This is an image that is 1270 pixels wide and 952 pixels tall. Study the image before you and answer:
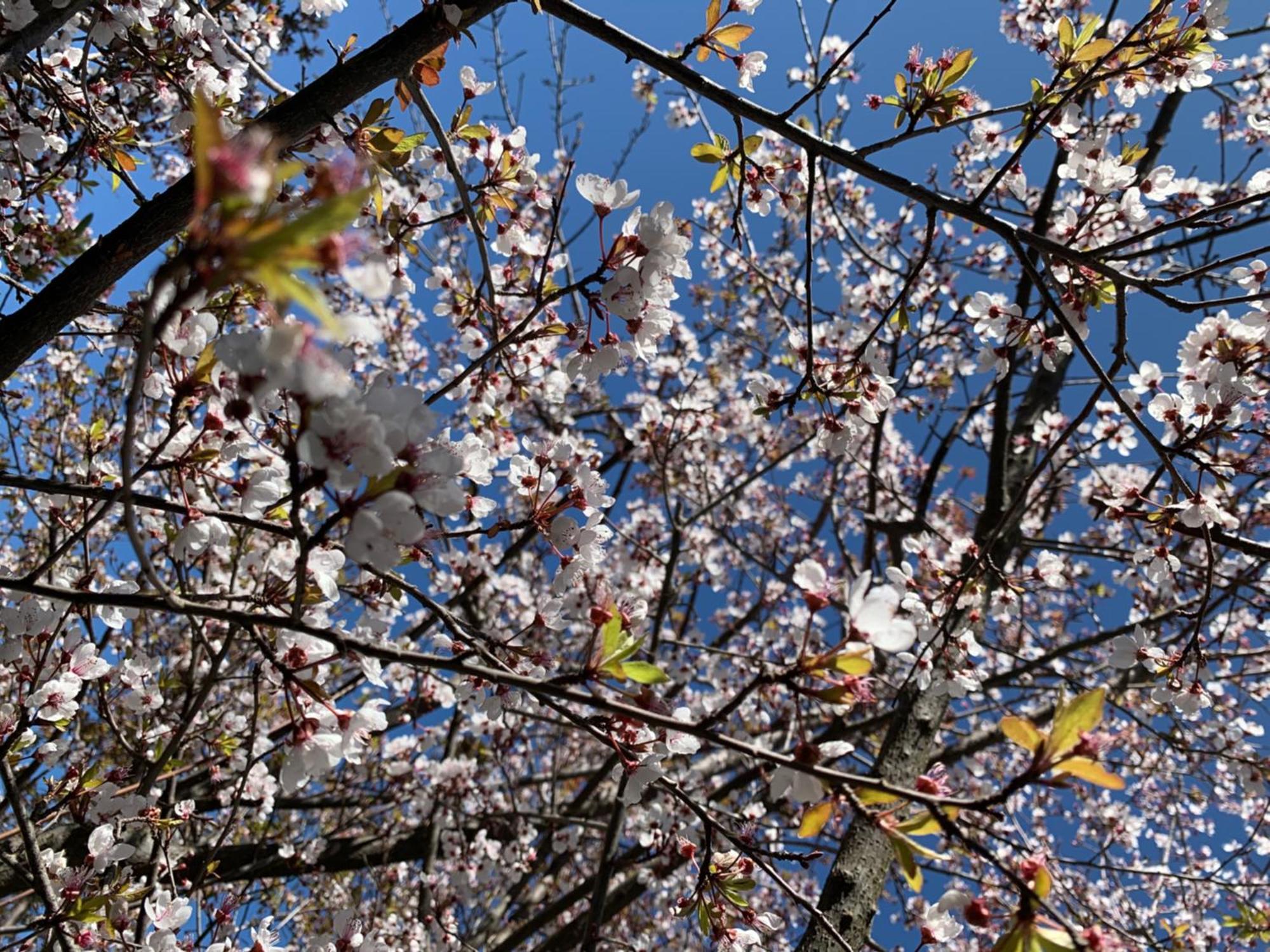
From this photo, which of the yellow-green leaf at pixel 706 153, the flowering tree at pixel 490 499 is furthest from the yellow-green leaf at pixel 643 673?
the yellow-green leaf at pixel 706 153

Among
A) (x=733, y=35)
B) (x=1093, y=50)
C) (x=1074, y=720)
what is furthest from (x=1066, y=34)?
(x=1074, y=720)

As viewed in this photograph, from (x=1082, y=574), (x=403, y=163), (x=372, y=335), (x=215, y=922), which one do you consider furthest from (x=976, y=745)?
(x=372, y=335)

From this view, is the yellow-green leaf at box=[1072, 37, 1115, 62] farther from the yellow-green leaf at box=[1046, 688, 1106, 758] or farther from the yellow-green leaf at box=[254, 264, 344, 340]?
the yellow-green leaf at box=[254, 264, 344, 340]

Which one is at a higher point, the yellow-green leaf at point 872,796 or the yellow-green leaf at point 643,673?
the yellow-green leaf at point 872,796

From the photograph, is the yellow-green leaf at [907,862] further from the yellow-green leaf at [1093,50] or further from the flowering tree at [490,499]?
the yellow-green leaf at [1093,50]

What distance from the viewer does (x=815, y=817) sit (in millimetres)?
993

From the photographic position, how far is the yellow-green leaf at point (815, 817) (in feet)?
3.20

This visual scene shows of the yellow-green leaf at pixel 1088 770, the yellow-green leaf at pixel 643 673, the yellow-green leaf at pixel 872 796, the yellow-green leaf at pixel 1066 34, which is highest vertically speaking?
the yellow-green leaf at pixel 1066 34

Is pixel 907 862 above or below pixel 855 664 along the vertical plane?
below

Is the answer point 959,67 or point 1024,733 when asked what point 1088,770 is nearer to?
point 1024,733

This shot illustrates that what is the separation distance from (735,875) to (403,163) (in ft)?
6.15

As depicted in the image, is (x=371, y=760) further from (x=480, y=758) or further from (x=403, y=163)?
(x=403, y=163)

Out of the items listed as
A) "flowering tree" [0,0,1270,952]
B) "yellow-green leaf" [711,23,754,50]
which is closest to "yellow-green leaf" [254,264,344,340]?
"flowering tree" [0,0,1270,952]

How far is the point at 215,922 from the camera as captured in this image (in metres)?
2.27
